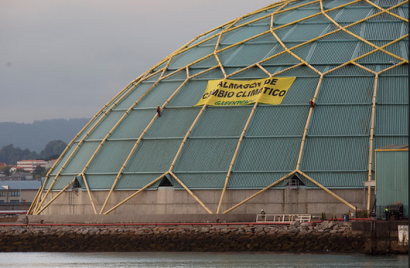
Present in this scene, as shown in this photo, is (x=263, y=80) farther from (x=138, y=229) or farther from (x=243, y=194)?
(x=138, y=229)

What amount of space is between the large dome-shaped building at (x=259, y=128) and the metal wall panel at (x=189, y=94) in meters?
0.15

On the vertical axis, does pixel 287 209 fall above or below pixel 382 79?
below

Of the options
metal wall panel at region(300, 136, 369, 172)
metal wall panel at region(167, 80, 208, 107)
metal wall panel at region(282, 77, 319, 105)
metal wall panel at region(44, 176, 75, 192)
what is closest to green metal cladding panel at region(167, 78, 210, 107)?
metal wall panel at region(167, 80, 208, 107)

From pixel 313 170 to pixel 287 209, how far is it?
413 cm

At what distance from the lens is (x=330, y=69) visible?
93188 mm

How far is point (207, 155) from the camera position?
298 feet

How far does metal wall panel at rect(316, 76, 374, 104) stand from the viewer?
296ft

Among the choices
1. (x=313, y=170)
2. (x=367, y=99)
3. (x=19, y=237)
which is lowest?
(x=19, y=237)

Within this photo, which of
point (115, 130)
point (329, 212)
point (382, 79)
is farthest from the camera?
point (115, 130)

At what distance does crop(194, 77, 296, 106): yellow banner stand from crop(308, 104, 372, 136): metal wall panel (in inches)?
174

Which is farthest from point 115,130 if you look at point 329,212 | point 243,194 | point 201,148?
point 329,212

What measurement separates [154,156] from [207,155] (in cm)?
540

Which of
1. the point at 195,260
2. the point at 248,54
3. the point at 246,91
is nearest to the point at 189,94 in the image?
the point at 246,91

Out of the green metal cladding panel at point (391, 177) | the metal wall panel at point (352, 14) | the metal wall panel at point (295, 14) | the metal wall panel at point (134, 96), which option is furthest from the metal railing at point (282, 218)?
the metal wall panel at point (295, 14)
